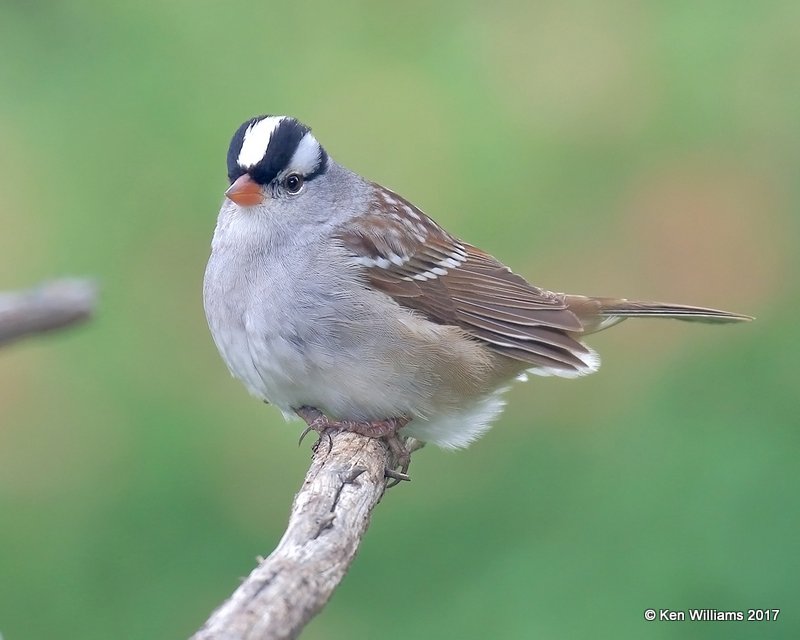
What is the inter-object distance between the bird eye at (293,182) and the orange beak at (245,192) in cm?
12

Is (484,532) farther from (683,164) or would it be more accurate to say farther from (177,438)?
(683,164)

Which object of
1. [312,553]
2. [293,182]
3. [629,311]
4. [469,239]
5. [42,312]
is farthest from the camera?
[469,239]

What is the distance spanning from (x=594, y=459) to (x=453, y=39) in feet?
8.62

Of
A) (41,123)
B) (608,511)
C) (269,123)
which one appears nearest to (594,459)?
(608,511)

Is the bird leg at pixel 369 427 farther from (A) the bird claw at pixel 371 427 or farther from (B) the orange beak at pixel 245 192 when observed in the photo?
(B) the orange beak at pixel 245 192

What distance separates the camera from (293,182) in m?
3.92

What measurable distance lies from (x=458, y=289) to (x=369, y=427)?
672 mm

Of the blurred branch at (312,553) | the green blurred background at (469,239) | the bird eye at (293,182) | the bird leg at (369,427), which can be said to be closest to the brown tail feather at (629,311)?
the green blurred background at (469,239)

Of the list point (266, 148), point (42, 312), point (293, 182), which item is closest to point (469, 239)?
point (293, 182)

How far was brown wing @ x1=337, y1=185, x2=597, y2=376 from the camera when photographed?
393 cm

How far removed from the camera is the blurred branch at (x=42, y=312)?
2348mm

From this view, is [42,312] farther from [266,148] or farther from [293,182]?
[293,182]

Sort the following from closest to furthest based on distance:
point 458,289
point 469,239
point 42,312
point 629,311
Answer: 1. point 42,312
2. point 458,289
3. point 629,311
4. point 469,239

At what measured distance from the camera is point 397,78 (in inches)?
256
